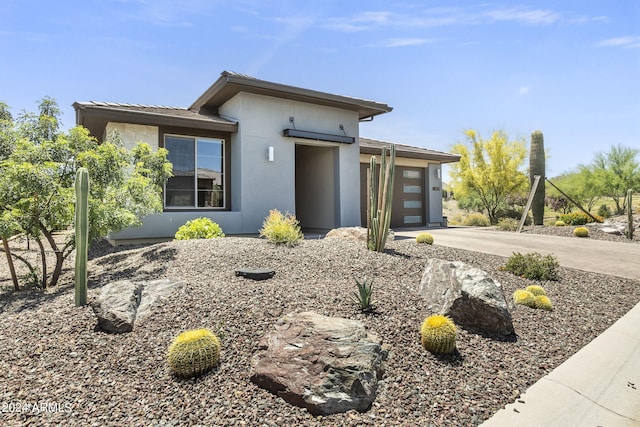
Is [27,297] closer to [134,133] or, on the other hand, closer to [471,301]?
[134,133]

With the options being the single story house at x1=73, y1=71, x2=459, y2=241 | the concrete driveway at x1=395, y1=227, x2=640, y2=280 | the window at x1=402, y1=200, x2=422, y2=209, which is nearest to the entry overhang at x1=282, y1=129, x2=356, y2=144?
the single story house at x1=73, y1=71, x2=459, y2=241

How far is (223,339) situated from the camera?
345 centimetres

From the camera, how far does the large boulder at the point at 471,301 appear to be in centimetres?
401

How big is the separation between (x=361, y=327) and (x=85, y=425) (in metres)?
2.25

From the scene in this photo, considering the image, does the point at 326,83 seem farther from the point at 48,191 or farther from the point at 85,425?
the point at 85,425

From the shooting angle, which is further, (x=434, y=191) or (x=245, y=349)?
(x=434, y=191)

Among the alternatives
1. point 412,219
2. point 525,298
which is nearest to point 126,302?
point 525,298

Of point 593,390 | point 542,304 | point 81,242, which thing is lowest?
point 593,390

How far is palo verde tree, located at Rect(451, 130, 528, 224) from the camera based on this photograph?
782 inches

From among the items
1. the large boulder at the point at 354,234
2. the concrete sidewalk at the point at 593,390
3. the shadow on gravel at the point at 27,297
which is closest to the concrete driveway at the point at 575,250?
the large boulder at the point at 354,234

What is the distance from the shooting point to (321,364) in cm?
285

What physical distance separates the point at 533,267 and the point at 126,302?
268 inches

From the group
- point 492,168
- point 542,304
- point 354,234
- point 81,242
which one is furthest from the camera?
point 492,168

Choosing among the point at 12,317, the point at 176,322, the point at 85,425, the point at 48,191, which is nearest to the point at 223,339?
the point at 176,322
